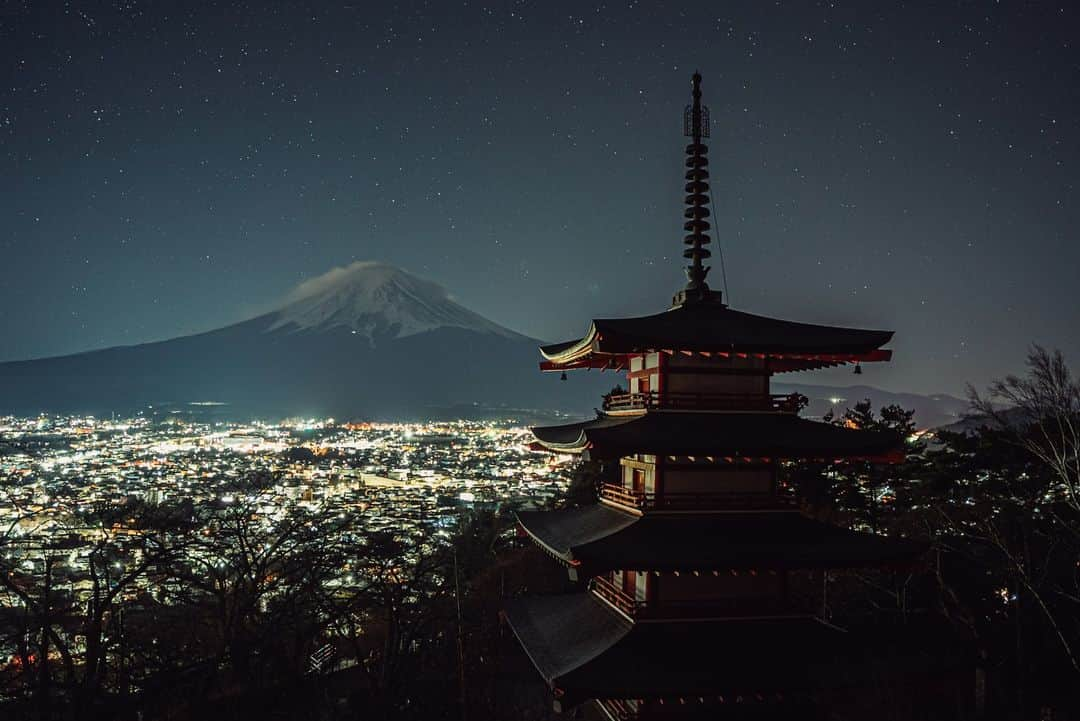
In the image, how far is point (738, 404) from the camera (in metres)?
14.1

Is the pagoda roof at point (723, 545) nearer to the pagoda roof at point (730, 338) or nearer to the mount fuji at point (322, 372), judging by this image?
the pagoda roof at point (730, 338)

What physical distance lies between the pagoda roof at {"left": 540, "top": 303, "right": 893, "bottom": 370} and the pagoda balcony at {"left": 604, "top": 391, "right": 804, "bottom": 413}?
2.46ft

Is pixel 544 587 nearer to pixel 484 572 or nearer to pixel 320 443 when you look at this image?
pixel 484 572

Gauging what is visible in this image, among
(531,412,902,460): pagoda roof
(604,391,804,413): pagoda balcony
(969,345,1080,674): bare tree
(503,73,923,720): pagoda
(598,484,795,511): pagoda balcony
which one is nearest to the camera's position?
(503,73,923,720): pagoda

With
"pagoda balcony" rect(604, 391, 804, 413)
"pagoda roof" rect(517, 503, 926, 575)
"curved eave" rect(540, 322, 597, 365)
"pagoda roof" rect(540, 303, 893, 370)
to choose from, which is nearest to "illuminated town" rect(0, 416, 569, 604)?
"curved eave" rect(540, 322, 597, 365)

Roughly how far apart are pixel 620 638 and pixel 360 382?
133860 millimetres

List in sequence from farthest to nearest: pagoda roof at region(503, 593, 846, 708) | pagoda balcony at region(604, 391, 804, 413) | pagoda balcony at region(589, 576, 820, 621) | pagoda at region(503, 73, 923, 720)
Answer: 1. pagoda balcony at region(604, 391, 804, 413)
2. pagoda balcony at region(589, 576, 820, 621)
3. pagoda at region(503, 73, 923, 720)
4. pagoda roof at region(503, 593, 846, 708)

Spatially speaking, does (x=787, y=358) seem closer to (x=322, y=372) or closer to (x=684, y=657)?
(x=684, y=657)

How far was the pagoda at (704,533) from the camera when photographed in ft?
40.5

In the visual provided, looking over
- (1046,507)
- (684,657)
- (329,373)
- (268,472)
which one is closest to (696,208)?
(684,657)

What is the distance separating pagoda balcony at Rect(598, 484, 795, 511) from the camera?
1372cm

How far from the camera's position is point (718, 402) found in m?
14.0

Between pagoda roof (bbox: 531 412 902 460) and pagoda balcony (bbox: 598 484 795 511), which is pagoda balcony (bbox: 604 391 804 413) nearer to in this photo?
pagoda roof (bbox: 531 412 902 460)

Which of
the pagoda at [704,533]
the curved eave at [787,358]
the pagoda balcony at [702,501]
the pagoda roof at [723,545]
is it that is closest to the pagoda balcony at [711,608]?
the pagoda at [704,533]
